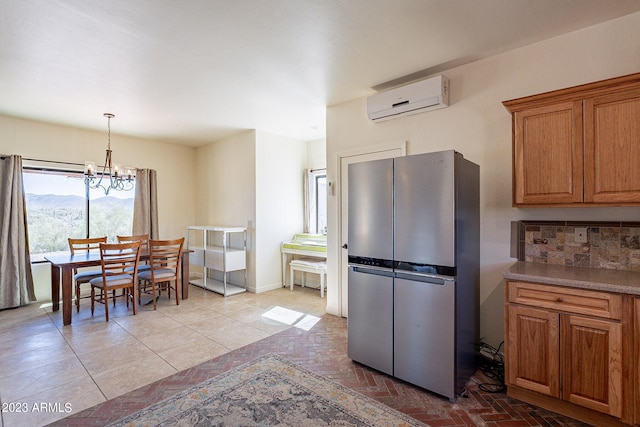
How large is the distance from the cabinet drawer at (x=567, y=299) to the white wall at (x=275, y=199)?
12.4 feet

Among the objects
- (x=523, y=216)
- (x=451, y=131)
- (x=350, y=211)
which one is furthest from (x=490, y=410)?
(x=451, y=131)

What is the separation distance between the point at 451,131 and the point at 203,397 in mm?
3063

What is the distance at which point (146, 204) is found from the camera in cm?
539

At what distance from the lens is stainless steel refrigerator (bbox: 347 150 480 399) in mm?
2129

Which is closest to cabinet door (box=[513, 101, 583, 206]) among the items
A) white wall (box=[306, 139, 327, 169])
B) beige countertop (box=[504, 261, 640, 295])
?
beige countertop (box=[504, 261, 640, 295])

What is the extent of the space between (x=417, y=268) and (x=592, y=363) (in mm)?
1124

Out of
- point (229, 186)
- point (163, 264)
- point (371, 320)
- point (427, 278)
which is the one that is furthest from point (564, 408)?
point (229, 186)

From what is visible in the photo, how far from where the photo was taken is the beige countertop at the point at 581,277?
1.75m

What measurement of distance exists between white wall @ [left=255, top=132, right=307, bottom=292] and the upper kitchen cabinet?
368cm

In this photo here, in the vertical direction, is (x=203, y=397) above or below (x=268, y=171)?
below

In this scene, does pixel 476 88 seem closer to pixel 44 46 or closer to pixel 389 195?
pixel 389 195

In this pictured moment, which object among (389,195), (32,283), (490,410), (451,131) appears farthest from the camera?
(32,283)

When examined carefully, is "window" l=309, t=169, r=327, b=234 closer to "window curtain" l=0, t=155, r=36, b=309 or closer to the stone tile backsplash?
the stone tile backsplash

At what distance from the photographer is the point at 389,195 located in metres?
2.43
